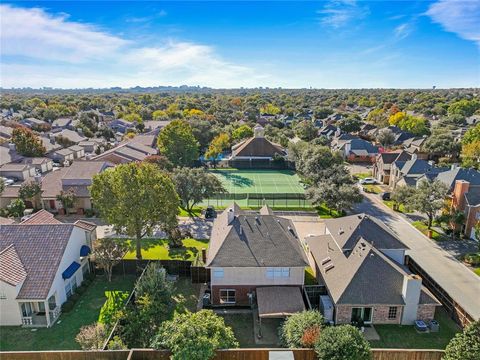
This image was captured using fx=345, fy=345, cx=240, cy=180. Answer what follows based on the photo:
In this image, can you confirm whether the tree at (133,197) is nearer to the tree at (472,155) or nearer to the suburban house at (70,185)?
the suburban house at (70,185)

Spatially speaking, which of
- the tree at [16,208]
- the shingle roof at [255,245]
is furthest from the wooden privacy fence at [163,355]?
the tree at [16,208]

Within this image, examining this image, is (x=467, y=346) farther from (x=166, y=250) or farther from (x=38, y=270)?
(x=38, y=270)

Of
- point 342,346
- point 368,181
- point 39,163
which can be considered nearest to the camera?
point 342,346

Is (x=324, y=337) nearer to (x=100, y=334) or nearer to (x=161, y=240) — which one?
(x=100, y=334)

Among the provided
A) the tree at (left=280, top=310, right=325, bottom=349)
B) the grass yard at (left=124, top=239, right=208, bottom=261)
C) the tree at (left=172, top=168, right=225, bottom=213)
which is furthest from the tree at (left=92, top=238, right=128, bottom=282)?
the tree at (left=280, top=310, right=325, bottom=349)

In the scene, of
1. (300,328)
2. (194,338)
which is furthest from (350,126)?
(194,338)

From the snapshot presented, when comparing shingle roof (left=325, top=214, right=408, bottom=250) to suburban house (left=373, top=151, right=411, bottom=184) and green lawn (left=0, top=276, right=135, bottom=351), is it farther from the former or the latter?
suburban house (left=373, top=151, right=411, bottom=184)

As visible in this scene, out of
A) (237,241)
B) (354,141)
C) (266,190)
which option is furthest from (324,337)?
(354,141)
